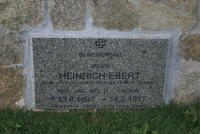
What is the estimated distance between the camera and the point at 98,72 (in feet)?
7.34

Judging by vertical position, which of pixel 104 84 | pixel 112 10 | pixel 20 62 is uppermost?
pixel 112 10

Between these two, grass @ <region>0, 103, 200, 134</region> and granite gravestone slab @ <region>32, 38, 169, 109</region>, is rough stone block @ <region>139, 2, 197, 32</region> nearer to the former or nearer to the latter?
granite gravestone slab @ <region>32, 38, 169, 109</region>

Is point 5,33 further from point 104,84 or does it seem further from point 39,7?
point 104,84

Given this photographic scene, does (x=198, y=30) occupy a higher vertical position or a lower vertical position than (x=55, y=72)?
higher

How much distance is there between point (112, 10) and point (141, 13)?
0.62ft

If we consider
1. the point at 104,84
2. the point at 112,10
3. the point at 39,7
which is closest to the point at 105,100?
the point at 104,84

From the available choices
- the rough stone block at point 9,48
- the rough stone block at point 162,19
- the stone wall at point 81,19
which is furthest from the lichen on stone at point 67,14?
the rough stone block at point 162,19

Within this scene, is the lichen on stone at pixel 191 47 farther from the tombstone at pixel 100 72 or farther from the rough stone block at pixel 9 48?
the rough stone block at pixel 9 48

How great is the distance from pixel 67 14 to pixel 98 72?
44 cm

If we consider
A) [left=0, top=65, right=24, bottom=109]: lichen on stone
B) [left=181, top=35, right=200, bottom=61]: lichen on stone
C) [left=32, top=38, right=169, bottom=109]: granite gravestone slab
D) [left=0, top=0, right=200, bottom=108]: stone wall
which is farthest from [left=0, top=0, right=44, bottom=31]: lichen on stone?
[left=181, top=35, right=200, bottom=61]: lichen on stone

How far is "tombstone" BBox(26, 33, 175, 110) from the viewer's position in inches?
85.5

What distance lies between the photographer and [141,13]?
6.97 ft

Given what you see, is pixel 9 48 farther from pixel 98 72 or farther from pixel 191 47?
pixel 191 47

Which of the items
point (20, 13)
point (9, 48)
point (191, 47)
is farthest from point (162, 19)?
point (9, 48)
